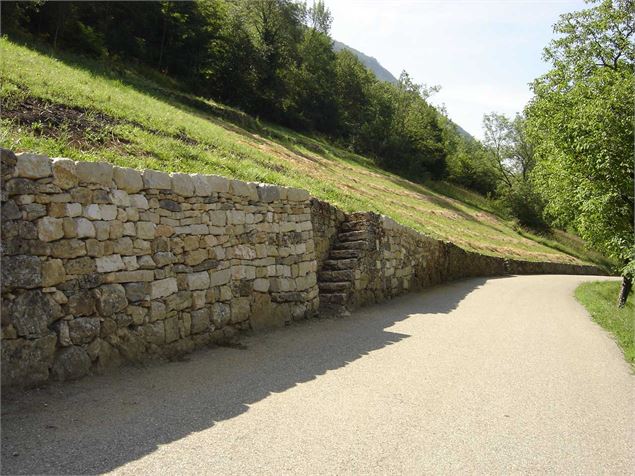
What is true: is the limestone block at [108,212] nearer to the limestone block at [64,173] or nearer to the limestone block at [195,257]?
the limestone block at [64,173]

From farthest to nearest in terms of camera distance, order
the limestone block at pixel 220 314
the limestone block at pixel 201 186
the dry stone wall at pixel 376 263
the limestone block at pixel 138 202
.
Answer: the dry stone wall at pixel 376 263, the limestone block at pixel 220 314, the limestone block at pixel 201 186, the limestone block at pixel 138 202

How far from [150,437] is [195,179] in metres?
3.86

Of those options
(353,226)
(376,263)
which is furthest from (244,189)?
(376,263)

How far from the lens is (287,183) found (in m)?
12.3

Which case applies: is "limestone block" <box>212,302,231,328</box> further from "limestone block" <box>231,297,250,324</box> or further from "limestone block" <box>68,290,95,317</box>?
"limestone block" <box>68,290,95,317</box>

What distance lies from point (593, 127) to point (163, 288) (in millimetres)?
12288

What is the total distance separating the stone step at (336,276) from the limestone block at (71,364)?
20.1 ft

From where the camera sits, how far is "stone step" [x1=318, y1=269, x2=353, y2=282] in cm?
1116

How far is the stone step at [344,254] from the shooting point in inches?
455

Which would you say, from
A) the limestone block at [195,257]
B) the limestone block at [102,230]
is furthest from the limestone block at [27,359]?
the limestone block at [195,257]

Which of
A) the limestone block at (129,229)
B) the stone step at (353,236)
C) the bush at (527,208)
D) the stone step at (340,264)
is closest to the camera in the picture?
the limestone block at (129,229)

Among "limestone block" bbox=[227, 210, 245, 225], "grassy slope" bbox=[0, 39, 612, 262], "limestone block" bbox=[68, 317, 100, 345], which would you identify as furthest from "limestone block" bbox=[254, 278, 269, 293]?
"limestone block" bbox=[68, 317, 100, 345]

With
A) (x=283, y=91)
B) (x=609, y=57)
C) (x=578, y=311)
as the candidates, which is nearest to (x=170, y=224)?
(x=578, y=311)

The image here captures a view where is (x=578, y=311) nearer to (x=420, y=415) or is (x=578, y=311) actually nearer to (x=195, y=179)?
(x=420, y=415)
